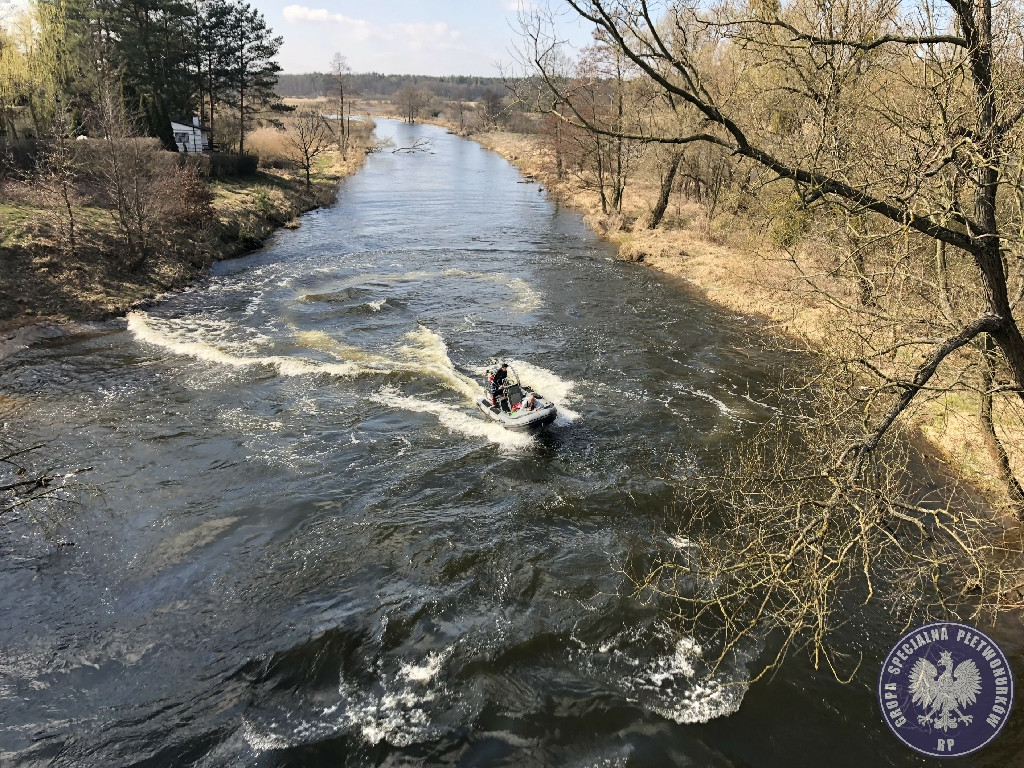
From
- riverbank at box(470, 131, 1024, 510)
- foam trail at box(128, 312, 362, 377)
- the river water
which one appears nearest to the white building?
riverbank at box(470, 131, 1024, 510)

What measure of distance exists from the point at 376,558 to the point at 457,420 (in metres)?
4.92

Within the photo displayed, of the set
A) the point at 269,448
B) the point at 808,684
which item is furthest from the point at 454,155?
the point at 808,684

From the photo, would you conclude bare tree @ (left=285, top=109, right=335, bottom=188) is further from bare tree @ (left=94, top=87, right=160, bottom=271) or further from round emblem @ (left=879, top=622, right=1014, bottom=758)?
round emblem @ (left=879, top=622, right=1014, bottom=758)

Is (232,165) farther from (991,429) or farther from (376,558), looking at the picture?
(991,429)

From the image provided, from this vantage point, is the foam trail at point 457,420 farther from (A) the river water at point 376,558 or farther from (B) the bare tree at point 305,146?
(B) the bare tree at point 305,146

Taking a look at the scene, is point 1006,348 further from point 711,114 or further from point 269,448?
point 269,448

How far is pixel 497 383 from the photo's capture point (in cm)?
1420

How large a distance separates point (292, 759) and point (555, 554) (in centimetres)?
480

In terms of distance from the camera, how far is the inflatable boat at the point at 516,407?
13.3 m

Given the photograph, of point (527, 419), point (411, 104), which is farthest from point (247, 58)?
point (411, 104)

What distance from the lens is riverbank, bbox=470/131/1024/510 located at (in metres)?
11.4

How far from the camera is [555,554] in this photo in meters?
10.2

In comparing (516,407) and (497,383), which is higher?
(497,383)

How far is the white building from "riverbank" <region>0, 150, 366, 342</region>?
1209 cm
